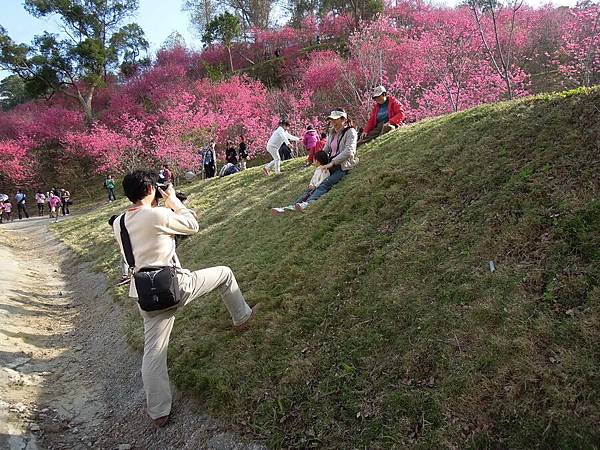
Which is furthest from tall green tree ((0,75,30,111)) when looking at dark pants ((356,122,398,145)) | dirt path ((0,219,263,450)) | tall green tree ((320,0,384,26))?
dark pants ((356,122,398,145))

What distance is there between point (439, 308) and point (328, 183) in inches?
142

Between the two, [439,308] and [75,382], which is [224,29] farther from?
[439,308]

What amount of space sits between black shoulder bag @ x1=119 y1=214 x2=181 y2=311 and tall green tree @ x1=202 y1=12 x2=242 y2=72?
34.7 meters

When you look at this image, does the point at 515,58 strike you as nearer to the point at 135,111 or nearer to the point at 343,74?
the point at 343,74

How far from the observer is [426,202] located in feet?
14.2

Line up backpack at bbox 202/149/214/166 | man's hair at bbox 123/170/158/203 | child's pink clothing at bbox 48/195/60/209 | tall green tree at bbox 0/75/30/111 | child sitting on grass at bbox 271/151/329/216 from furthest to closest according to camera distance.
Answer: tall green tree at bbox 0/75/30/111 → child's pink clothing at bbox 48/195/60/209 → backpack at bbox 202/149/214/166 → child sitting on grass at bbox 271/151/329/216 → man's hair at bbox 123/170/158/203

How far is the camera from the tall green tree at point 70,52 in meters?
30.8

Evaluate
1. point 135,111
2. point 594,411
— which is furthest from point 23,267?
point 135,111

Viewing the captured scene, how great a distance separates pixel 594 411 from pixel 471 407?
0.57m

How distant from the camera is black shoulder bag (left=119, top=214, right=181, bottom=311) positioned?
10.1ft

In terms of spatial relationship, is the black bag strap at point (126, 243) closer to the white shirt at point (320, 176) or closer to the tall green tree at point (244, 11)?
the white shirt at point (320, 176)

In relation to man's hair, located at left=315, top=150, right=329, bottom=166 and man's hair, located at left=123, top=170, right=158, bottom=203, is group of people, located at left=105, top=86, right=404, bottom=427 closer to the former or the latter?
man's hair, located at left=123, top=170, right=158, bottom=203

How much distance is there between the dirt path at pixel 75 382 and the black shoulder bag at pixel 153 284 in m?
1.02

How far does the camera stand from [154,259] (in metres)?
3.16
